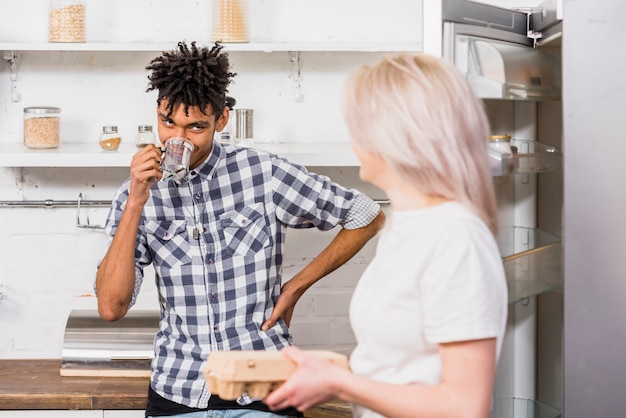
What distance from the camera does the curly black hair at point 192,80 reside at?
2043 millimetres

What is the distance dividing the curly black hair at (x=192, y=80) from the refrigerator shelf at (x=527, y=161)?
0.71 m

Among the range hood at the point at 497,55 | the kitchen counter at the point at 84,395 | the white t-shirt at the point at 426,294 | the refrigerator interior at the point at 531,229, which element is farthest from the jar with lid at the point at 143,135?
the white t-shirt at the point at 426,294

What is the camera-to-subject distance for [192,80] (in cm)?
207

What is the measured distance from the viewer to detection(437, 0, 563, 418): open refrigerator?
5.66 ft

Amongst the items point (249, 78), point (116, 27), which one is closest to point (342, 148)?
point (249, 78)

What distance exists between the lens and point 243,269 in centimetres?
215

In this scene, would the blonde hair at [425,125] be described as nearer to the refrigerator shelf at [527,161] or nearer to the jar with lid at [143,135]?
the refrigerator shelf at [527,161]

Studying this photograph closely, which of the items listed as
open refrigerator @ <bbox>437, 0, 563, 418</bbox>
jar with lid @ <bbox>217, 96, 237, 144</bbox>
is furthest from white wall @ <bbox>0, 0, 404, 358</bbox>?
open refrigerator @ <bbox>437, 0, 563, 418</bbox>

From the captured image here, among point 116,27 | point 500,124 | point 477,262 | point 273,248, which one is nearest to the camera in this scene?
point 477,262

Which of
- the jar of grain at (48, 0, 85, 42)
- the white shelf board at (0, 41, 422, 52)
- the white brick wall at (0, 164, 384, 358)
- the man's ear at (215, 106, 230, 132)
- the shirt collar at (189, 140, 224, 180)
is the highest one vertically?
the jar of grain at (48, 0, 85, 42)

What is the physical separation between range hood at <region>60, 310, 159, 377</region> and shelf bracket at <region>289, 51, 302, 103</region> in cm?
86

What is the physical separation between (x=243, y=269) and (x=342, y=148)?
0.69 metres

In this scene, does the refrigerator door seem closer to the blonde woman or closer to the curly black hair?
the blonde woman

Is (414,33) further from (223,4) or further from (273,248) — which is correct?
(273,248)
